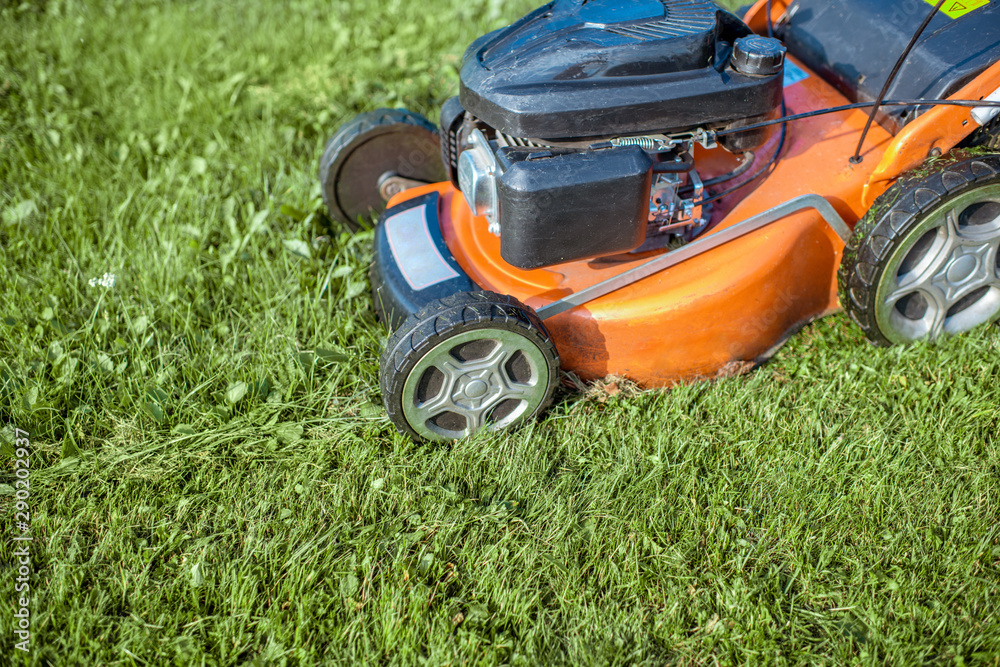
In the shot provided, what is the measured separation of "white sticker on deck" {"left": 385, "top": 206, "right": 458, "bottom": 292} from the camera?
235cm

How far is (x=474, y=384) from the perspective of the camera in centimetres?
213

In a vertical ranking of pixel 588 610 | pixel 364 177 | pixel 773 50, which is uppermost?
pixel 773 50

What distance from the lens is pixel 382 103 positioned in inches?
147

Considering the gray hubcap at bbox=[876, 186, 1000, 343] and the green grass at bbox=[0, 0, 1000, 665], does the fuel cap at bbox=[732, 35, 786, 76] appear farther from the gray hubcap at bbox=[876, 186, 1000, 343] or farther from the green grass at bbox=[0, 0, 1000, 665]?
the green grass at bbox=[0, 0, 1000, 665]

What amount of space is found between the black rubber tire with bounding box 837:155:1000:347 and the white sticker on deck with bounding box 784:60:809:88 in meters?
0.64

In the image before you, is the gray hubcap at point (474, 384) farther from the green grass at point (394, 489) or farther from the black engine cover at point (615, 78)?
the black engine cover at point (615, 78)

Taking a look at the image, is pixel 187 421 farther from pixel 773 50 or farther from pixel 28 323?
pixel 773 50

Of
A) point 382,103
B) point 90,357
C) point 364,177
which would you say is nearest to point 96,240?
point 90,357

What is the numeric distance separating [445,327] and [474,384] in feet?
0.76

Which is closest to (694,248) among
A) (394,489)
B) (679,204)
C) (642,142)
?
(679,204)

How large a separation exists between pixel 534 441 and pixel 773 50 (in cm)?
123

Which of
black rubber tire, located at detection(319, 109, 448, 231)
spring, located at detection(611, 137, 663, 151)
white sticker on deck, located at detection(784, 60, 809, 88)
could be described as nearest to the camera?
spring, located at detection(611, 137, 663, 151)

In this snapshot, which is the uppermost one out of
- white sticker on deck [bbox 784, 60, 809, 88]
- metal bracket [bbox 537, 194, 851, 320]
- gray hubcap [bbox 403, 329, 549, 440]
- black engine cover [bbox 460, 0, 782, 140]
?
black engine cover [bbox 460, 0, 782, 140]

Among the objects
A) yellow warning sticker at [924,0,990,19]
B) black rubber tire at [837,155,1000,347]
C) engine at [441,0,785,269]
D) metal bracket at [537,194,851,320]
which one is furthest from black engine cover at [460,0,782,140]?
yellow warning sticker at [924,0,990,19]
